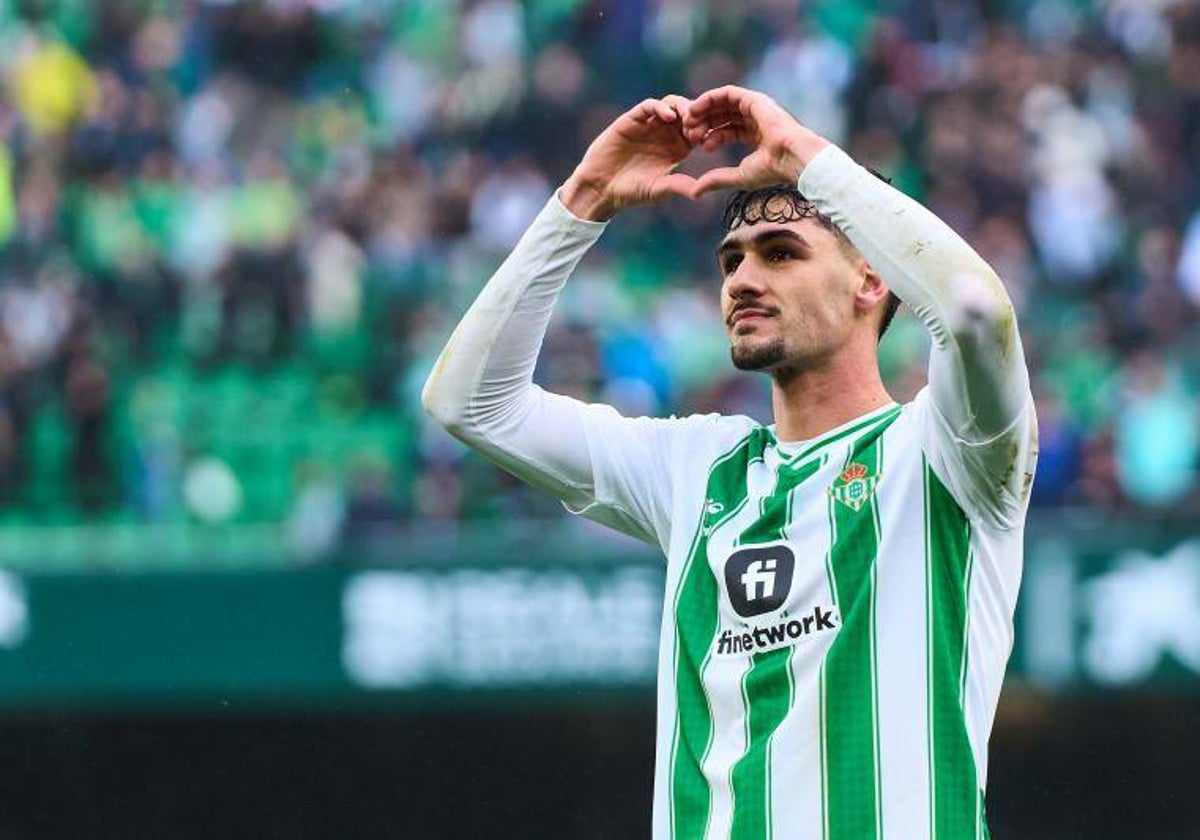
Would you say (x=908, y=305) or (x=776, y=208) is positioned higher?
(x=776, y=208)

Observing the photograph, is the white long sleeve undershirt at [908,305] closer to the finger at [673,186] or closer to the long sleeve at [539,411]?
the long sleeve at [539,411]

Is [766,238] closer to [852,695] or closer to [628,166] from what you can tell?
[628,166]

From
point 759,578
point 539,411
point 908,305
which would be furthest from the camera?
point 539,411

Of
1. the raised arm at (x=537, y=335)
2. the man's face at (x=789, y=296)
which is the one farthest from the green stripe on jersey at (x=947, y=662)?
the raised arm at (x=537, y=335)

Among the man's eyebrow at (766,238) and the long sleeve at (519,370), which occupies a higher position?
the man's eyebrow at (766,238)

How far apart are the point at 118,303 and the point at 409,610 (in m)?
3.52

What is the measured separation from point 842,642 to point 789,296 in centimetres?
66

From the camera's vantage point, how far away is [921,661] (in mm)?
3615

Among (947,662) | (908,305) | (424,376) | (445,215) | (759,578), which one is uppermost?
(445,215)

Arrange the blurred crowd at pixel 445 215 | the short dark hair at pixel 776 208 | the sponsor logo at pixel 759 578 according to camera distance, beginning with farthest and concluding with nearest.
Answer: the blurred crowd at pixel 445 215 < the short dark hair at pixel 776 208 < the sponsor logo at pixel 759 578

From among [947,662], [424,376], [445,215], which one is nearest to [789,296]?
[947,662]

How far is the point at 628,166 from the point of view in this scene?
4.17 m

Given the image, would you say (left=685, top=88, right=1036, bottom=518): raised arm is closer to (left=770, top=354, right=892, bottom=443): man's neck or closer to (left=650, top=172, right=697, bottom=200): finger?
(left=650, top=172, right=697, bottom=200): finger

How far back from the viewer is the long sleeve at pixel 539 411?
165 inches
